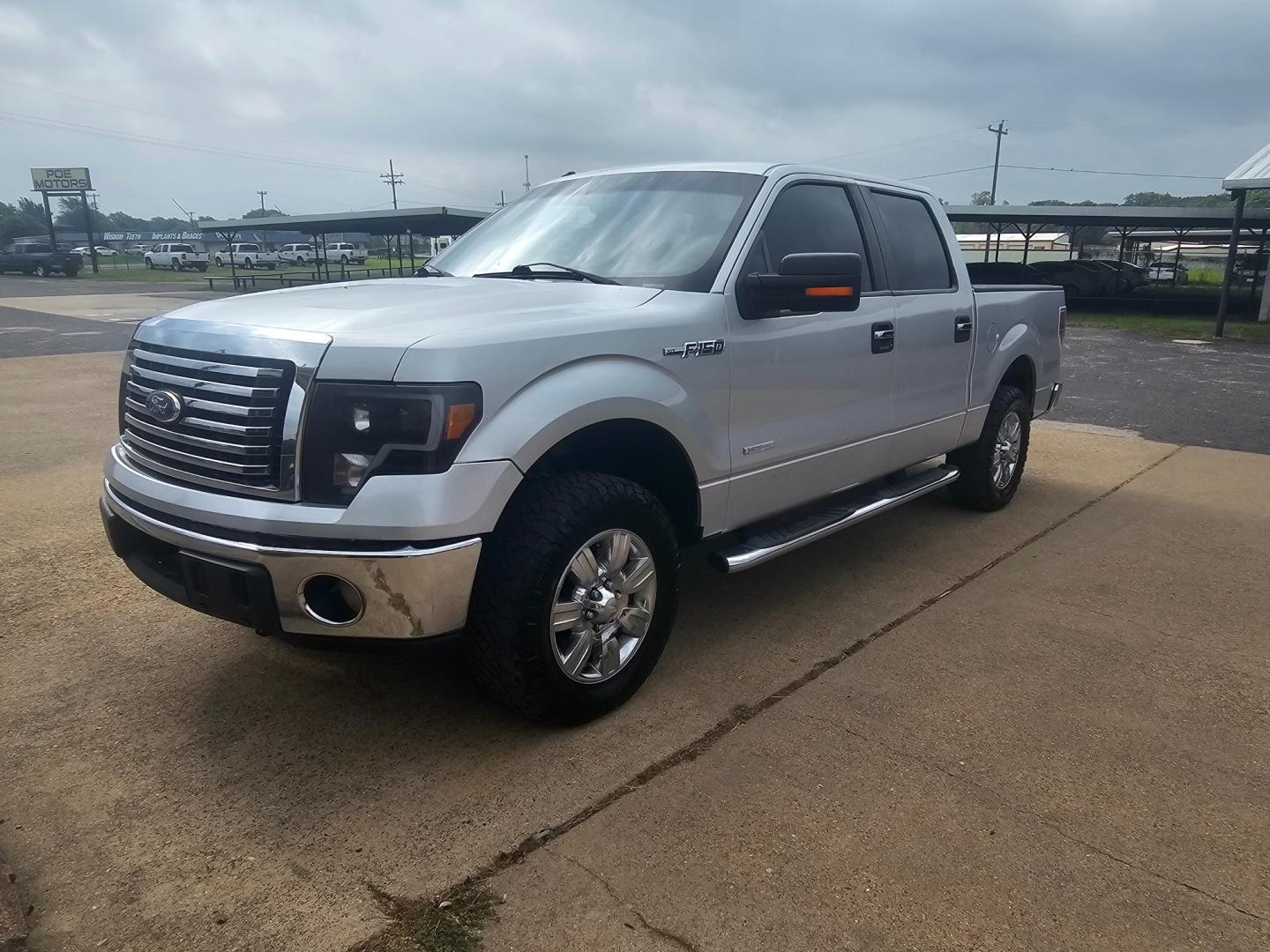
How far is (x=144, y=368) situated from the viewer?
305cm

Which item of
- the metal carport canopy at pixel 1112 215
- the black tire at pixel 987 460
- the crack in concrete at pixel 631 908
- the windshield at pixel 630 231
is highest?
the metal carport canopy at pixel 1112 215

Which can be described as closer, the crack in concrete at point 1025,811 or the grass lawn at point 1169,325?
the crack in concrete at point 1025,811

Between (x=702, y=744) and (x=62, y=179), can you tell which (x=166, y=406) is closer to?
(x=702, y=744)

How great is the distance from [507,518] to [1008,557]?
10.5ft

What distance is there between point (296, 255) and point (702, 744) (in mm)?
63903

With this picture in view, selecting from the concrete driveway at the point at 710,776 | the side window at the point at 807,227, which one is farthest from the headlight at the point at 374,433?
the side window at the point at 807,227

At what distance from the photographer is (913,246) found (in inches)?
191

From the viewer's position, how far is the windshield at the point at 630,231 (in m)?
3.61

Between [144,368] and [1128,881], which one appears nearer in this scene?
[1128,881]

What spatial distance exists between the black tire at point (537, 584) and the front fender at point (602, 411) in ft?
0.63

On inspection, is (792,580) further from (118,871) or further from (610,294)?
(118,871)

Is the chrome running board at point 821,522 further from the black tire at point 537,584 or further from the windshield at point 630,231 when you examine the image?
the windshield at point 630,231

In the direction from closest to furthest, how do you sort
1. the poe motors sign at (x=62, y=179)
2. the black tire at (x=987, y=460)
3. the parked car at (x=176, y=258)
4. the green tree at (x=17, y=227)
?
the black tire at (x=987, y=460) → the parked car at (x=176, y=258) → the poe motors sign at (x=62, y=179) → the green tree at (x=17, y=227)

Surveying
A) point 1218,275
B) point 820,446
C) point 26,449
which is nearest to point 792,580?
point 820,446
